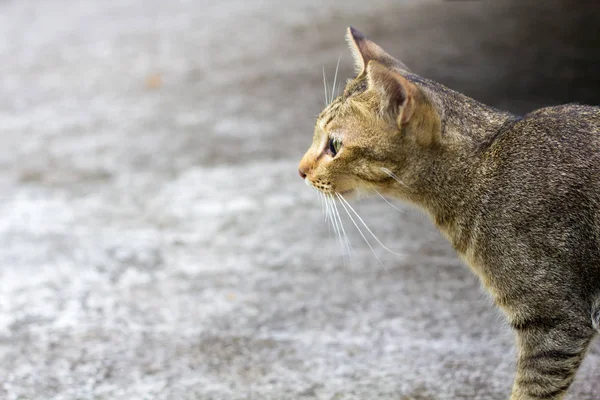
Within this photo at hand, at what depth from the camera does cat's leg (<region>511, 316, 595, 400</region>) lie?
227 cm

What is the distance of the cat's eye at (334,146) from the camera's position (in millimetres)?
2564

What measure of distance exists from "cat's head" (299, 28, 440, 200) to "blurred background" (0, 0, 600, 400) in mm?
859

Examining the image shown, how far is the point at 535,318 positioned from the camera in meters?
2.32

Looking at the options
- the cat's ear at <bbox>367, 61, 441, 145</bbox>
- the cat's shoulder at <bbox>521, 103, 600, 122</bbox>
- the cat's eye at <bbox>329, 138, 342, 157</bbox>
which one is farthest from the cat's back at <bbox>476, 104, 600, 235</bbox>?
the cat's eye at <bbox>329, 138, 342, 157</bbox>

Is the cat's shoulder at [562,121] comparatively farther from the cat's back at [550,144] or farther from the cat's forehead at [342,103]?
the cat's forehead at [342,103]

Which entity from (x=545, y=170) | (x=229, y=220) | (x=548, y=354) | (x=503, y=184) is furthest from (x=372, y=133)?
(x=229, y=220)

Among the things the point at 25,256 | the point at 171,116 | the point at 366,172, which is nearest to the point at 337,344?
the point at 366,172

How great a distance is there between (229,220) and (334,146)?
198cm

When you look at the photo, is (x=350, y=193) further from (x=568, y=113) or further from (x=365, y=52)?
(x=568, y=113)

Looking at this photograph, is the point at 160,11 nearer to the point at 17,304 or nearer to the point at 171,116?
the point at 171,116

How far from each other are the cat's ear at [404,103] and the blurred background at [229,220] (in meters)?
1.04

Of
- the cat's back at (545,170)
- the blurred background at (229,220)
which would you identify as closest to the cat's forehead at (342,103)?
the cat's back at (545,170)

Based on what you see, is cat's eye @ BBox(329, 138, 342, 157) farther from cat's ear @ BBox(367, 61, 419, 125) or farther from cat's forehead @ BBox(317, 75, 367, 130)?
cat's ear @ BBox(367, 61, 419, 125)

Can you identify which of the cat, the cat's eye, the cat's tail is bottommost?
the cat's tail
